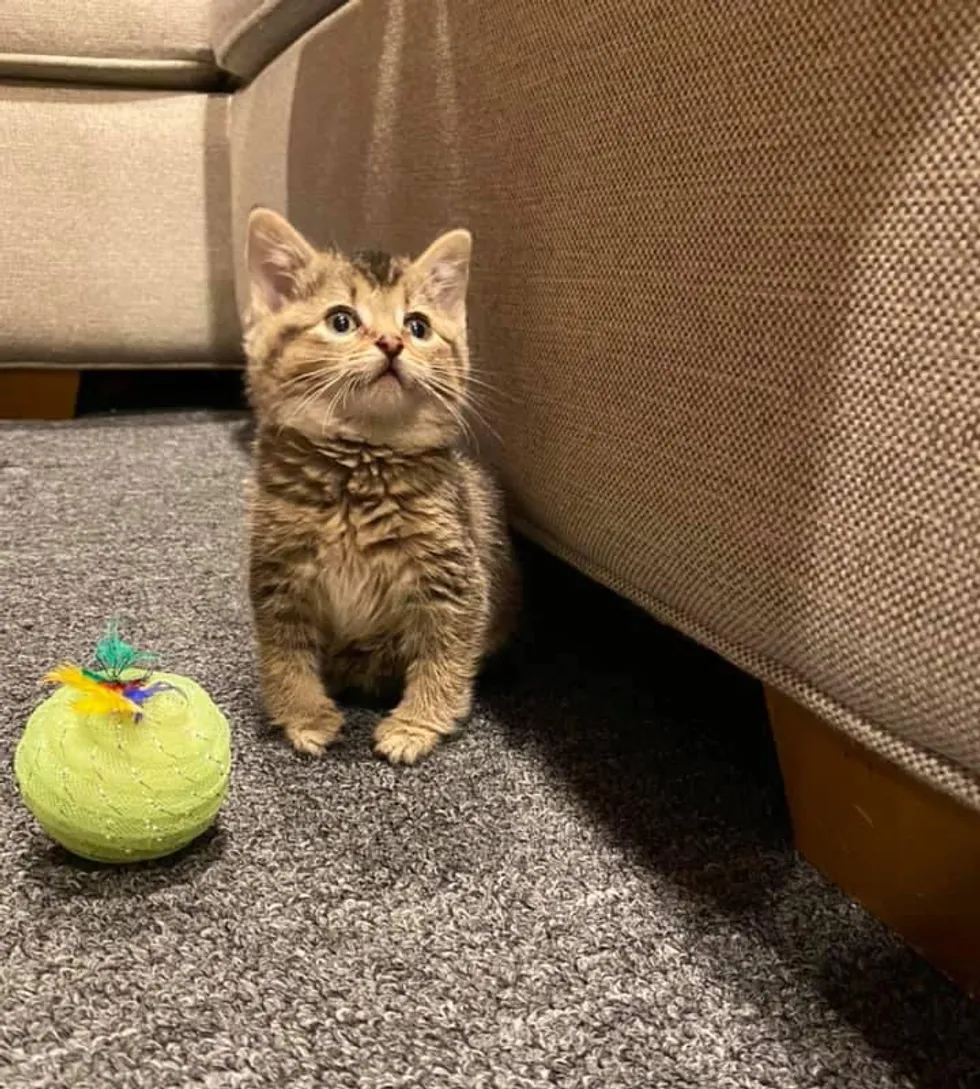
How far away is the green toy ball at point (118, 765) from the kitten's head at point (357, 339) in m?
0.30

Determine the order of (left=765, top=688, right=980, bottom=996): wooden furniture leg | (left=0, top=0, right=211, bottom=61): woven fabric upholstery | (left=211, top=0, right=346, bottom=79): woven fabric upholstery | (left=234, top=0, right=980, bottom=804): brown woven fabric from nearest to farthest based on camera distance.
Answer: (left=234, top=0, right=980, bottom=804): brown woven fabric, (left=765, top=688, right=980, bottom=996): wooden furniture leg, (left=211, top=0, right=346, bottom=79): woven fabric upholstery, (left=0, top=0, right=211, bottom=61): woven fabric upholstery

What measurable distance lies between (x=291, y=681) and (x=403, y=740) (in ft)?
0.39

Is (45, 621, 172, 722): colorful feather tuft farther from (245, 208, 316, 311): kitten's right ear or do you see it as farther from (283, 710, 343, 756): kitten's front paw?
(245, 208, 316, 311): kitten's right ear

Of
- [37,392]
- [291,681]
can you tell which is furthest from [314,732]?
[37,392]

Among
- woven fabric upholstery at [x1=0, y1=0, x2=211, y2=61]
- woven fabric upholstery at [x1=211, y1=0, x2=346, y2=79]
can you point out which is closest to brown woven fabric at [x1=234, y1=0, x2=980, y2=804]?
woven fabric upholstery at [x1=211, y1=0, x2=346, y2=79]

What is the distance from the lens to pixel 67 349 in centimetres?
188

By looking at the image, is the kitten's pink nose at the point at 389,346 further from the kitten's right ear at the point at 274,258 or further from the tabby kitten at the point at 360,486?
the kitten's right ear at the point at 274,258

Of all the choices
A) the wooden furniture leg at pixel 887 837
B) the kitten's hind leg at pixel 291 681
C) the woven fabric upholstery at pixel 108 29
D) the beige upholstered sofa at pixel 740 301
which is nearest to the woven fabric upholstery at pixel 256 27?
the woven fabric upholstery at pixel 108 29

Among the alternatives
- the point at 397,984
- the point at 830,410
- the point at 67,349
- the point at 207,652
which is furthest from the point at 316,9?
the point at 397,984

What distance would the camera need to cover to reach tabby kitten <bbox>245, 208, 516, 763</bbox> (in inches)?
35.0

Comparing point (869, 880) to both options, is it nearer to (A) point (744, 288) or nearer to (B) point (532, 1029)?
(B) point (532, 1029)

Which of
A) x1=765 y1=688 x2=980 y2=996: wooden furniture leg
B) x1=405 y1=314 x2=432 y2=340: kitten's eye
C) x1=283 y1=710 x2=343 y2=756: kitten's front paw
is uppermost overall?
x1=405 y1=314 x2=432 y2=340: kitten's eye

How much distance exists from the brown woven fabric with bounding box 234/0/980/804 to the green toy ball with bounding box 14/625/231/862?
0.36 metres

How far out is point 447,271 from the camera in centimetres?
95
